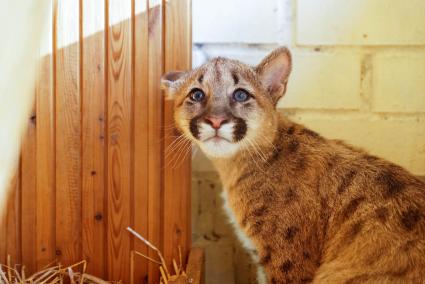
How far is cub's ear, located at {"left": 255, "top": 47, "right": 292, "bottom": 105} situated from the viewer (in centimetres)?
179

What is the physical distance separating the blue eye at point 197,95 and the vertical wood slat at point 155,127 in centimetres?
15

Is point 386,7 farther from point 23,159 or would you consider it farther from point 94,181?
point 23,159

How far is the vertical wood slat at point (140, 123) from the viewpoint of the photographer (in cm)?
187

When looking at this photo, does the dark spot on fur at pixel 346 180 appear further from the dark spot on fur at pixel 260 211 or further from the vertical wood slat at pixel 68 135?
the vertical wood slat at pixel 68 135

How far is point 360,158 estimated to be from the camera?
1706mm

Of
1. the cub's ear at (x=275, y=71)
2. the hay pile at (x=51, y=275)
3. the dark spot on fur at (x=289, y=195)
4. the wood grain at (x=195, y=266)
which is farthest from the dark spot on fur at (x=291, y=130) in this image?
the hay pile at (x=51, y=275)

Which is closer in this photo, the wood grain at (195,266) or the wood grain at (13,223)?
the wood grain at (195,266)

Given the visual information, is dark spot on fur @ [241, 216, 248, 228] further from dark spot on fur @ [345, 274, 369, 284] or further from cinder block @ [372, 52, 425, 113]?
cinder block @ [372, 52, 425, 113]

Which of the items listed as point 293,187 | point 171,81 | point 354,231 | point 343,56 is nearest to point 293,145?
point 293,187

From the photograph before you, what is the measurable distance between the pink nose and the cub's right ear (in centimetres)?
26

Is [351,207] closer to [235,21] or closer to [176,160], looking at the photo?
[176,160]

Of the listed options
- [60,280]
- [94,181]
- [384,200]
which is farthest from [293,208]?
[60,280]

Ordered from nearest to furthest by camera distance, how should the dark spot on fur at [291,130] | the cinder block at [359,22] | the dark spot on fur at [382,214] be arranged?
the dark spot on fur at [382,214]
the dark spot on fur at [291,130]
the cinder block at [359,22]

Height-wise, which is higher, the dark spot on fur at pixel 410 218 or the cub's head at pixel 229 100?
the cub's head at pixel 229 100
